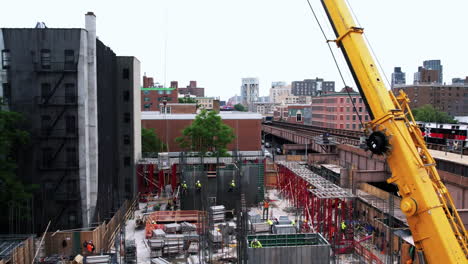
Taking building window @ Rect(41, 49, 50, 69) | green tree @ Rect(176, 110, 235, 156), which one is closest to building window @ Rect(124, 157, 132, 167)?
green tree @ Rect(176, 110, 235, 156)

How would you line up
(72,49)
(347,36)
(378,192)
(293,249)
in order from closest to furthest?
(347,36) < (293,249) < (72,49) < (378,192)

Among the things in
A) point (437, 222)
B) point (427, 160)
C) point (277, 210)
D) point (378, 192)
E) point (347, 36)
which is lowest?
point (277, 210)

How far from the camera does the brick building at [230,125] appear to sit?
54469 mm

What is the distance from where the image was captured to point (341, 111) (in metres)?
90.1

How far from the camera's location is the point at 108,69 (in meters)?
30.2

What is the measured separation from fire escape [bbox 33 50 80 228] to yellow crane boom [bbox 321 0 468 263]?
50.8 ft

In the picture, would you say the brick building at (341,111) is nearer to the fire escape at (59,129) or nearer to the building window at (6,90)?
the fire escape at (59,129)

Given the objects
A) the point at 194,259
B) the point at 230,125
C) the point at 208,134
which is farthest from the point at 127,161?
the point at 230,125

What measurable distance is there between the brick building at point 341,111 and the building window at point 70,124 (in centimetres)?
6660

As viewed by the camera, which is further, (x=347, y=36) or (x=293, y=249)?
(x=293, y=249)

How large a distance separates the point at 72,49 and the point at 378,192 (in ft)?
68.3

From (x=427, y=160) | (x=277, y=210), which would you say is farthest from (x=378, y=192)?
(x=427, y=160)

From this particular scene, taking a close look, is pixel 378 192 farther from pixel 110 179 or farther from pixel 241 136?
pixel 241 136

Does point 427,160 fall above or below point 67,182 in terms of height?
above
